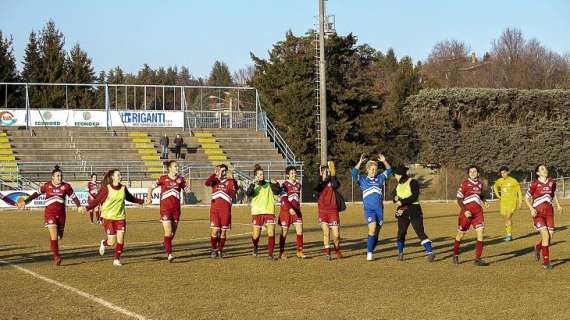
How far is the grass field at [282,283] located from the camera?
11.5 meters

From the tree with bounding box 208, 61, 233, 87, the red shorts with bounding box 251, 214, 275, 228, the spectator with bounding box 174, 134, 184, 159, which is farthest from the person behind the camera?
the tree with bounding box 208, 61, 233, 87

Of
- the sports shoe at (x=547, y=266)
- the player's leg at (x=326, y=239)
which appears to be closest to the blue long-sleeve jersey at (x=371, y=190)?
the player's leg at (x=326, y=239)

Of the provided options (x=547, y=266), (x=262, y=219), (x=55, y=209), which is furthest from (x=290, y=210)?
(x=547, y=266)

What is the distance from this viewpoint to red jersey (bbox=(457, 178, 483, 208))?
17359mm

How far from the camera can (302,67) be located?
63.4m

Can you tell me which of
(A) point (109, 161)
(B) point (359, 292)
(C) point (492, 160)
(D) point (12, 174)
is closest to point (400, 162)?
(C) point (492, 160)

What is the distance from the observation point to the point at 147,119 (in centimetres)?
5972

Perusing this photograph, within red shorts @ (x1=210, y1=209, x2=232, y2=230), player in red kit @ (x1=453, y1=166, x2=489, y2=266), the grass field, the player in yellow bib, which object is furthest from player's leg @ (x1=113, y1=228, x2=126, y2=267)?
the player in yellow bib

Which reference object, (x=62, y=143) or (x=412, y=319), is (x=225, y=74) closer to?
(x=62, y=143)

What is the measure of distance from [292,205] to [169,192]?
99.5 inches

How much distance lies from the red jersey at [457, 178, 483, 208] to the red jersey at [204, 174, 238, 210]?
462 cm

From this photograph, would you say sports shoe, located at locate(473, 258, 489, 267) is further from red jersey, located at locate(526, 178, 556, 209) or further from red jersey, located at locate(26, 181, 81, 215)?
red jersey, located at locate(26, 181, 81, 215)

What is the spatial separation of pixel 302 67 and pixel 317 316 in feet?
174

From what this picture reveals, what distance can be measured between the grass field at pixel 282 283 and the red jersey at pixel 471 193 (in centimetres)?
118
